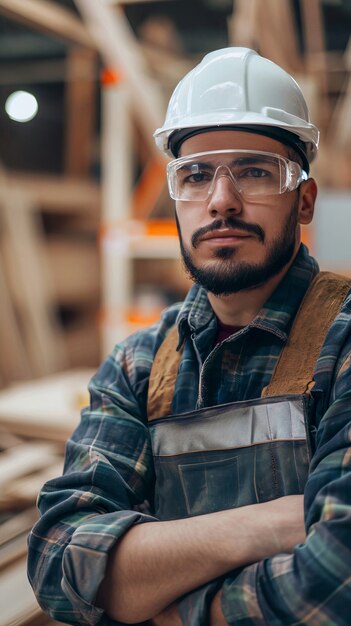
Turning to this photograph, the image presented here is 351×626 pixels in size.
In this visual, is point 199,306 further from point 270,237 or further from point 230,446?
point 230,446

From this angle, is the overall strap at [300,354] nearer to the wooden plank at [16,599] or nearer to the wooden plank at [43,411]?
the wooden plank at [16,599]

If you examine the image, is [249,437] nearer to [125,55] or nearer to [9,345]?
[125,55]

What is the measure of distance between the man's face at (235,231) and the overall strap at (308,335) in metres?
0.11

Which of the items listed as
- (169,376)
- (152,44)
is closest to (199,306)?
(169,376)

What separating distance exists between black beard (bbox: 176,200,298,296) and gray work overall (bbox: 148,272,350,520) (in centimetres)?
11

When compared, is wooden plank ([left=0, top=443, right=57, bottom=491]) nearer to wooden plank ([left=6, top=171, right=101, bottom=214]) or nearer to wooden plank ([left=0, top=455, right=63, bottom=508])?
wooden plank ([left=0, top=455, right=63, bottom=508])

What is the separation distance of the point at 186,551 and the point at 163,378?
47 cm

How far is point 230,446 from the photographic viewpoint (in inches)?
61.4

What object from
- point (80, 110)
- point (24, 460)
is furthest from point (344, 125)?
point (24, 460)

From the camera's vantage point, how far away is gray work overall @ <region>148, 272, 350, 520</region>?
1.50 m

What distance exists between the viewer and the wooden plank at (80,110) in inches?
259

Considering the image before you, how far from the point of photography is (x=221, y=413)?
1.59 metres

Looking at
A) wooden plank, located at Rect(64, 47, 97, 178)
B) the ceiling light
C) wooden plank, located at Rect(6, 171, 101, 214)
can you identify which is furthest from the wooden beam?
wooden plank, located at Rect(6, 171, 101, 214)

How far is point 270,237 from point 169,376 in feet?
1.35
